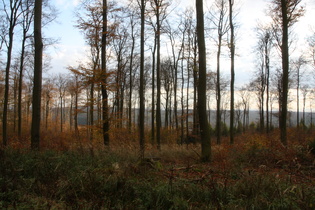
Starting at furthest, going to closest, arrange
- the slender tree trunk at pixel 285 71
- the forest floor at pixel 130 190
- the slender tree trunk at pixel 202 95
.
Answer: the slender tree trunk at pixel 285 71, the slender tree trunk at pixel 202 95, the forest floor at pixel 130 190

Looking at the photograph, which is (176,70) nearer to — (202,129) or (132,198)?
(202,129)

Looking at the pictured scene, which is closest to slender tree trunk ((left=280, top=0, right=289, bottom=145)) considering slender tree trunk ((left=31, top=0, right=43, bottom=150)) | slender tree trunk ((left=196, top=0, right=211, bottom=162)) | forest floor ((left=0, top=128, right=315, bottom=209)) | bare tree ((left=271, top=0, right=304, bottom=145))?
bare tree ((left=271, top=0, right=304, bottom=145))

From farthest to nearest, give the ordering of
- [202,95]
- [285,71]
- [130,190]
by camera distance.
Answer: [285,71] < [202,95] < [130,190]

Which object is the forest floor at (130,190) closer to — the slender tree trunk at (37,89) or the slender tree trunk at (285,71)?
the slender tree trunk at (37,89)

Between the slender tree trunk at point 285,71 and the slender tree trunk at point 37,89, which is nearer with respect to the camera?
the slender tree trunk at point 37,89

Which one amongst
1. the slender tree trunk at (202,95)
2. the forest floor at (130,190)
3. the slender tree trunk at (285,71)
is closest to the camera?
the forest floor at (130,190)

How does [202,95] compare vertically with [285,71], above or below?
below

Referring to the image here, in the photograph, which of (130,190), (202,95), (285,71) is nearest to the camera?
(130,190)

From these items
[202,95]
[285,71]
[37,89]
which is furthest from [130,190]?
[285,71]

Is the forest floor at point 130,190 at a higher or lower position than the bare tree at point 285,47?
lower

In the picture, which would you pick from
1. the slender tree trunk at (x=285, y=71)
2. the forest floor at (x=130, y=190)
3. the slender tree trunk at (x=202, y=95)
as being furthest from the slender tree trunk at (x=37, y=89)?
the slender tree trunk at (x=285, y=71)

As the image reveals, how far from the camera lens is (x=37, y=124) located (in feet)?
25.5

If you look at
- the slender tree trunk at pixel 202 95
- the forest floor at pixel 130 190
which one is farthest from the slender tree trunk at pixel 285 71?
the forest floor at pixel 130 190

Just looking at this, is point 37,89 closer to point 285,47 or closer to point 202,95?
point 202,95
